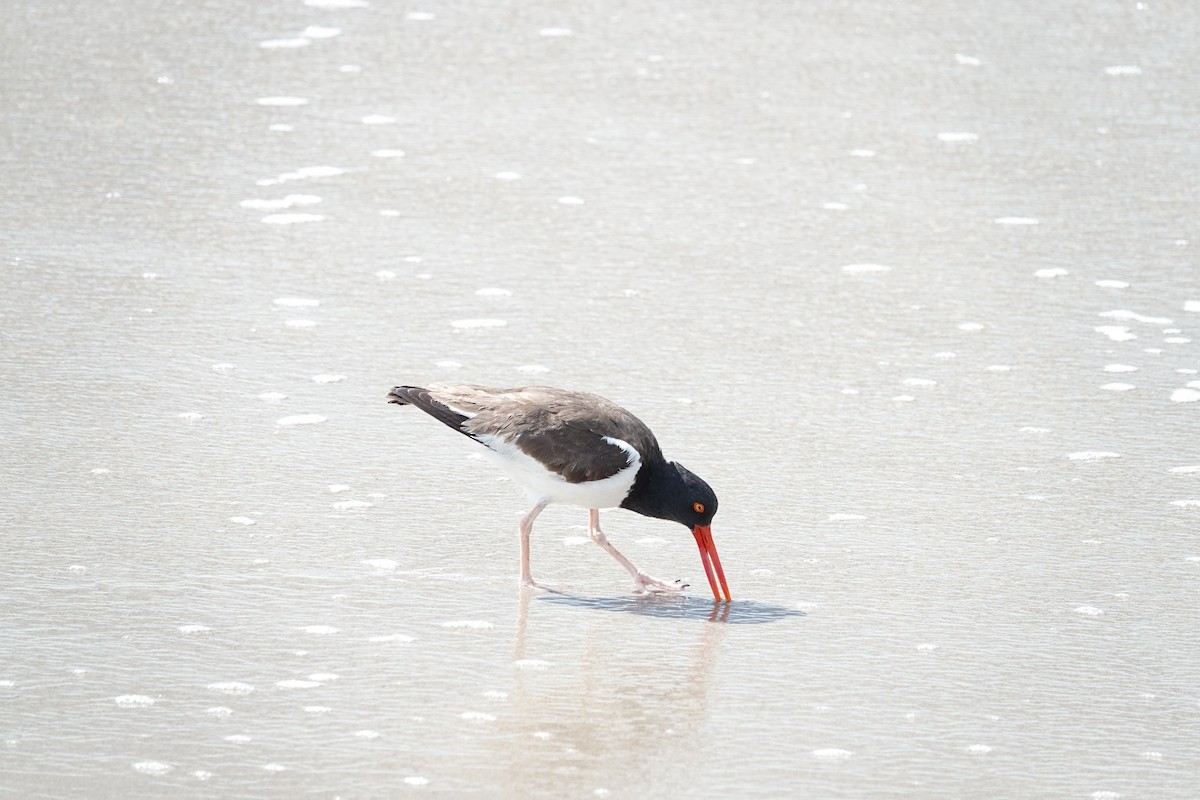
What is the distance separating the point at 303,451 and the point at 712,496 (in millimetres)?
1684

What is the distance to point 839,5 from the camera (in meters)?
11.3

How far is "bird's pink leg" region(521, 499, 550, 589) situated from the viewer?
5.48 m

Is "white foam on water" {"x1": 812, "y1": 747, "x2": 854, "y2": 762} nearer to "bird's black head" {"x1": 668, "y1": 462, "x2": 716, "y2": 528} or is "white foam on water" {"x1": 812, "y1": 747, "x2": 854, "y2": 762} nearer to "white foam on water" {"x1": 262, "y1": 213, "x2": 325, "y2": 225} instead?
"bird's black head" {"x1": 668, "y1": 462, "x2": 716, "y2": 528}

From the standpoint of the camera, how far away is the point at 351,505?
19.4 ft

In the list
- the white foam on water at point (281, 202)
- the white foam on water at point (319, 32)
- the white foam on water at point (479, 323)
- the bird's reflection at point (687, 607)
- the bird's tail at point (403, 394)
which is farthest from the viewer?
the white foam on water at point (319, 32)

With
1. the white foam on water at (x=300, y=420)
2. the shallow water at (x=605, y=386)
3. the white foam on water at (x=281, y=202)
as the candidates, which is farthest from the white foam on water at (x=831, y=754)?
the white foam on water at (x=281, y=202)

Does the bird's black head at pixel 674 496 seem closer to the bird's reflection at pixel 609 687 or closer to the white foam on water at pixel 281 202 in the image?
the bird's reflection at pixel 609 687

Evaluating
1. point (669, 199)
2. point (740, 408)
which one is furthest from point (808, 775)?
point (669, 199)

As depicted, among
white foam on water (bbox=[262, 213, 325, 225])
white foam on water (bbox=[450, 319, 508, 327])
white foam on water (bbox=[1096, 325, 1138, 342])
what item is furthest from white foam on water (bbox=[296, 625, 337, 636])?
white foam on water (bbox=[1096, 325, 1138, 342])

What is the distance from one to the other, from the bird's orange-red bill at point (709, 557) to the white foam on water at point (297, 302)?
2667mm

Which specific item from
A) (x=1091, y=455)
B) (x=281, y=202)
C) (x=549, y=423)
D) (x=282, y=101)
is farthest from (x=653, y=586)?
(x=282, y=101)

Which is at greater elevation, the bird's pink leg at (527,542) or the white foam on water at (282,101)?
the white foam on water at (282,101)

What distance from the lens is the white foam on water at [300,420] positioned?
21.4 feet

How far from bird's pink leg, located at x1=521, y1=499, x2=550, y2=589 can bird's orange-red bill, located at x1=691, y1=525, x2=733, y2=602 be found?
20.8 inches
